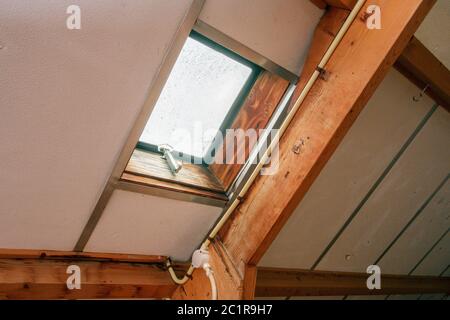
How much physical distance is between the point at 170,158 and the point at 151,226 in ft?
1.39

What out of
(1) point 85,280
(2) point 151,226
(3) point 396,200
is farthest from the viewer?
(3) point 396,200

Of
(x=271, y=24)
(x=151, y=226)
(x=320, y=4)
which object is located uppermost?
(x=320, y=4)

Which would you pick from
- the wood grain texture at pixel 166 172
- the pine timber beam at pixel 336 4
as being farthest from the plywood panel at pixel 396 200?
the wood grain texture at pixel 166 172

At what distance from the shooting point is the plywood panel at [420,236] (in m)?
2.62

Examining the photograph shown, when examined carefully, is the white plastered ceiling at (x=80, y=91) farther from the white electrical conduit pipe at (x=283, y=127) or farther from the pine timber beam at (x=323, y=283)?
the pine timber beam at (x=323, y=283)

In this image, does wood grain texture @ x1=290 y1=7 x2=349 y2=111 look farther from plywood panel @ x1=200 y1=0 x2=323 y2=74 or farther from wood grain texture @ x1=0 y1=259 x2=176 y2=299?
wood grain texture @ x1=0 y1=259 x2=176 y2=299

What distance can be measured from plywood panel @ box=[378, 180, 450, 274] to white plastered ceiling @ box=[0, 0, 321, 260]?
79.4 inches

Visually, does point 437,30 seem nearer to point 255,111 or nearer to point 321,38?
point 321,38

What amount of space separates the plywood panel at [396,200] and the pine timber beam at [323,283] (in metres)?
0.09

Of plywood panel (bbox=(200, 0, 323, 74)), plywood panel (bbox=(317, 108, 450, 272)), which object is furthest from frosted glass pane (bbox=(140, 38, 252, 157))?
plywood panel (bbox=(317, 108, 450, 272))

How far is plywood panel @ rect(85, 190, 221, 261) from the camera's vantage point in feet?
5.24

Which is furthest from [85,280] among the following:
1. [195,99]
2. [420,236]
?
[420,236]

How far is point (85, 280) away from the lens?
1629mm

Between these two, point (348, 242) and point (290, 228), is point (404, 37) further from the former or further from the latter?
point (348, 242)
